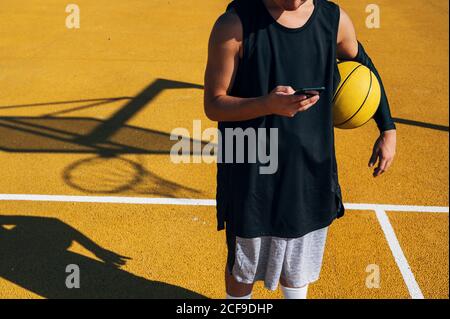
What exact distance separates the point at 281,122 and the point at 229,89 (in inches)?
11.5

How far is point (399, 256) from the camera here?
399cm

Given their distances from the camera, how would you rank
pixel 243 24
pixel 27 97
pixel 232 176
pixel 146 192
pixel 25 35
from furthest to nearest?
pixel 25 35, pixel 27 97, pixel 146 192, pixel 232 176, pixel 243 24

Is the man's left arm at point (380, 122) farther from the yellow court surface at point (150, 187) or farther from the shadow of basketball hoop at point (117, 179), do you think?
the shadow of basketball hoop at point (117, 179)

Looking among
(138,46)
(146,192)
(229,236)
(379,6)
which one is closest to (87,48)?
(138,46)

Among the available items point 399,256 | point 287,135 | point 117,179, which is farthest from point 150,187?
point 287,135

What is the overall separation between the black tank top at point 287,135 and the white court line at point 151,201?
7.32ft

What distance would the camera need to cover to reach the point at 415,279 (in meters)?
3.74

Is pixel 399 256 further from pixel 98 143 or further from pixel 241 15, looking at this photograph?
pixel 98 143

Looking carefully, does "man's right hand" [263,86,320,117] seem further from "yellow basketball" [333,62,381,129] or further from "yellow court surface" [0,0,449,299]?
"yellow court surface" [0,0,449,299]

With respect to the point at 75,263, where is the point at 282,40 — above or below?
above

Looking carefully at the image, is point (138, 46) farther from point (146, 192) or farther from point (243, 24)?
point (243, 24)

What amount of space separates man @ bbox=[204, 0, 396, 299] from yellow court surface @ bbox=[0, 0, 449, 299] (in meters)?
1.22

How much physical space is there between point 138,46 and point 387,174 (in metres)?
6.83

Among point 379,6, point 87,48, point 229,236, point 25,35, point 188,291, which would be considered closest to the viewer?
point 229,236
